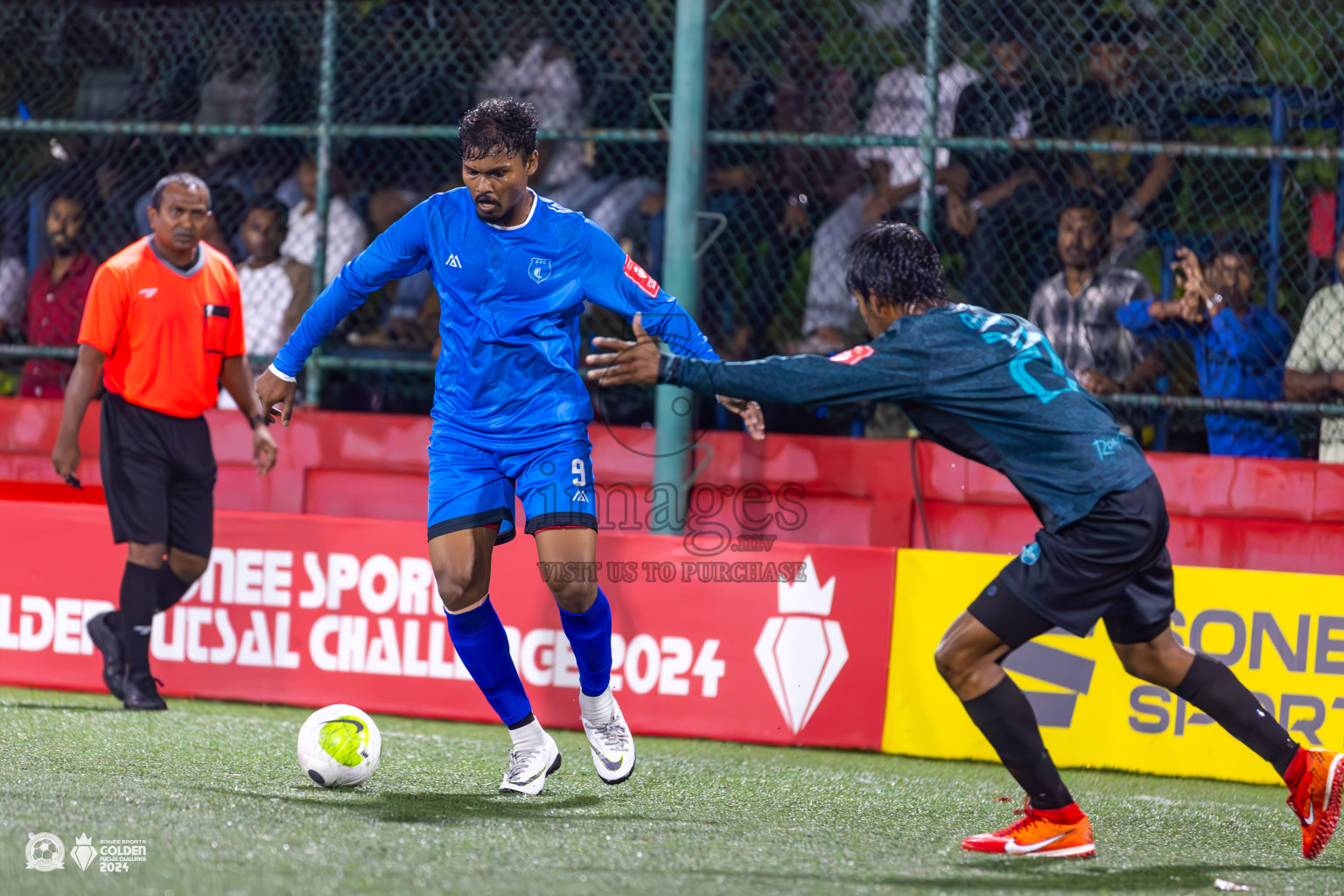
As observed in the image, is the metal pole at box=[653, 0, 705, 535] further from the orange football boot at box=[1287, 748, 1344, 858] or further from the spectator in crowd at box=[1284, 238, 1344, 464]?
the orange football boot at box=[1287, 748, 1344, 858]

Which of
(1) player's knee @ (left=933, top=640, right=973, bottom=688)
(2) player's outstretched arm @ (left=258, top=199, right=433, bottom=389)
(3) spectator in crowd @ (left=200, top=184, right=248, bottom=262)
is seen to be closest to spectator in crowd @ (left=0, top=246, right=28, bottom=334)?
(3) spectator in crowd @ (left=200, top=184, right=248, bottom=262)

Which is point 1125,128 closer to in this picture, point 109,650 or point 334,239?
point 334,239

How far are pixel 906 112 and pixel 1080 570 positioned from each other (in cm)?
440

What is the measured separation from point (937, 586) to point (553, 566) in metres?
2.13

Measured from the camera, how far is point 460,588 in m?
4.89

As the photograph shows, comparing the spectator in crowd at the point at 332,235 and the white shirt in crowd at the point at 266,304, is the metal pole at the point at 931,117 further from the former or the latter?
the white shirt in crowd at the point at 266,304

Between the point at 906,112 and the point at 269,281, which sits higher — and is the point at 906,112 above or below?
above

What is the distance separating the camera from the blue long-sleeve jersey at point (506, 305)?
492 centimetres

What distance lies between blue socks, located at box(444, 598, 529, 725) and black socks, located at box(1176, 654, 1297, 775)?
2101 millimetres

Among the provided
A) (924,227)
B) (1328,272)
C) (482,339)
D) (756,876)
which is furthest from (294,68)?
(756,876)

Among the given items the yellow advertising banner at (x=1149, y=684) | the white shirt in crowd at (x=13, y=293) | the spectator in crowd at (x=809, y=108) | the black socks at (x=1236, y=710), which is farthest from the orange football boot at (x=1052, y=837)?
the white shirt in crowd at (x=13, y=293)

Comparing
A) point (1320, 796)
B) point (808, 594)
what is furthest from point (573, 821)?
point (808, 594)

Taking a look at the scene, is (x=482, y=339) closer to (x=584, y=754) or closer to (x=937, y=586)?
(x=584, y=754)

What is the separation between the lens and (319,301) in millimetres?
5020
